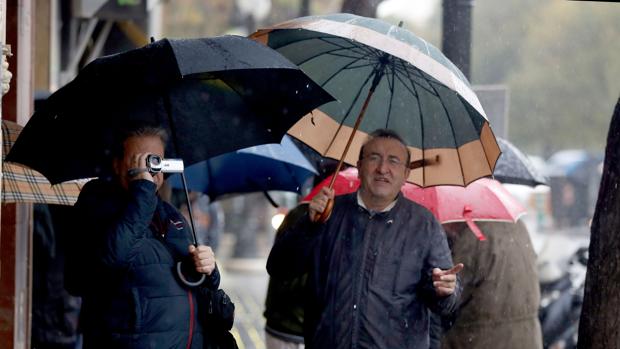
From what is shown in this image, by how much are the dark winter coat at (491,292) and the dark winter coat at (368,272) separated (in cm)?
154

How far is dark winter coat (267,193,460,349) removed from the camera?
19.6 feet

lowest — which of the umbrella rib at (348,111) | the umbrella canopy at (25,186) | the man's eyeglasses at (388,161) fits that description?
the umbrella canopy at (25,186)

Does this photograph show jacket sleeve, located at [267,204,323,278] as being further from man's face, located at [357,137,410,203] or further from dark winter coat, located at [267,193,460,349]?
man's face, located at [357,137,410,203]

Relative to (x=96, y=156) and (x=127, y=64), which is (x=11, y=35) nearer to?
(x=96, y=156)

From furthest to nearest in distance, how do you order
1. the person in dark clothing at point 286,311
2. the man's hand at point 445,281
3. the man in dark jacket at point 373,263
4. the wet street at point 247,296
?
the wet street at point 247,296 → the person in dark clothing at point 286,311 → the man in dark jacket at point 373,263 → the man's hand at point 445,281

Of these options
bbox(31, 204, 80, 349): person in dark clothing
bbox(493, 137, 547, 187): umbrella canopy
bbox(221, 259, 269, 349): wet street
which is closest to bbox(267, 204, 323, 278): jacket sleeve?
bbox(493, 137, 547, 187): umbrella canopy

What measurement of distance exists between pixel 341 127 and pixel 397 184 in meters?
0.86

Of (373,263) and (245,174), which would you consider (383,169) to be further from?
(245,174)

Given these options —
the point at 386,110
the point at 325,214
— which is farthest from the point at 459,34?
the point at 325,214

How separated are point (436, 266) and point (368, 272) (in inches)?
13.5

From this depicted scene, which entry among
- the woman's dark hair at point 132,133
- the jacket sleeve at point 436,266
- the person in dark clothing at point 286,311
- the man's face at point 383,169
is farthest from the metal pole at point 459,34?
the woman's dark hair at point 132,133

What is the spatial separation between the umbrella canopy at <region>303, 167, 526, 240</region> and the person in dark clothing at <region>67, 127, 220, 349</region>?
208 centimetres

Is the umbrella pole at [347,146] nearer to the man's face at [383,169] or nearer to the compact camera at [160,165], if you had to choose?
the man's face at [383,169]

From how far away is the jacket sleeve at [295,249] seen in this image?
6020 millimetres
